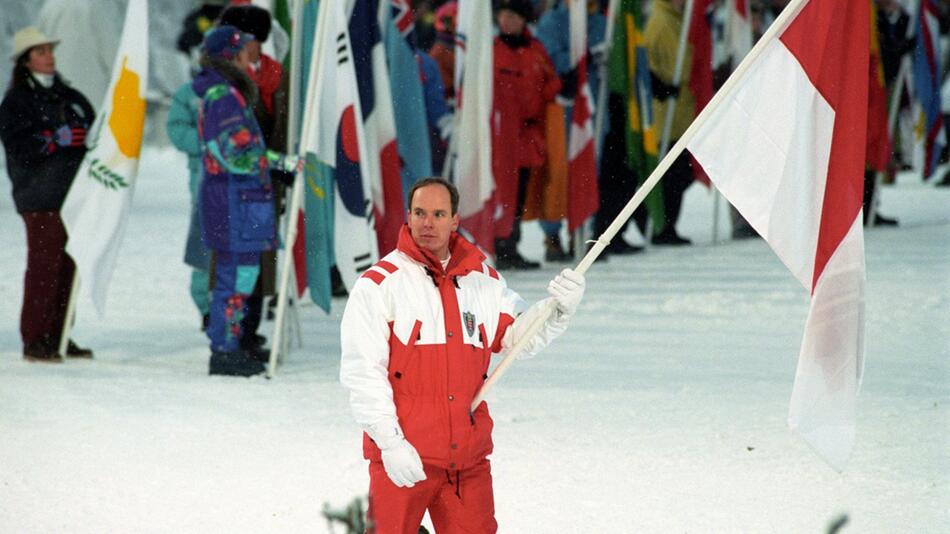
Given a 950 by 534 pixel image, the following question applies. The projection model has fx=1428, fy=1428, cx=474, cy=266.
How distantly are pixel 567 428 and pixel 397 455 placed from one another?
2738 mm

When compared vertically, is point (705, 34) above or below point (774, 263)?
above

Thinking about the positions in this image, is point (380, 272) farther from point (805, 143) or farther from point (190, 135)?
point (190, 135)

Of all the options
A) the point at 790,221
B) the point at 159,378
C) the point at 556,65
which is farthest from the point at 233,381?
the point at 556,65

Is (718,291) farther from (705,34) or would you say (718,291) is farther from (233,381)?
(233,381)

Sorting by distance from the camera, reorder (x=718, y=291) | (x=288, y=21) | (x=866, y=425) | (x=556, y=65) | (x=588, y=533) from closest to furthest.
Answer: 1. (x=588, y=533)
2. (x=866, y=425)
3. (x=288, y=21)
4. (x=718, y=291)
5. (x=556, y=65)

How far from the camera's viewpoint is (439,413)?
3602mm

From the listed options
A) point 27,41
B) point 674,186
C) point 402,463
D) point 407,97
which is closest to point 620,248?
point 674,186

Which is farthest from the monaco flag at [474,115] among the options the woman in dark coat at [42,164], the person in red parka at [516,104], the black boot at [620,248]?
the black boot at [620,248]

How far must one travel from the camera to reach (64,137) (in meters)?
7.59

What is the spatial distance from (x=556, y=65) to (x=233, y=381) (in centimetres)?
538

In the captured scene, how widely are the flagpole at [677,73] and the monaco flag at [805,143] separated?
8.12 metres

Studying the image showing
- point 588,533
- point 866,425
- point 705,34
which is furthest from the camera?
point 705,34

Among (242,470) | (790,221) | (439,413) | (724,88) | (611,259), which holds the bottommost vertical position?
(611,259)

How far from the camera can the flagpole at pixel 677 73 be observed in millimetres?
12234
